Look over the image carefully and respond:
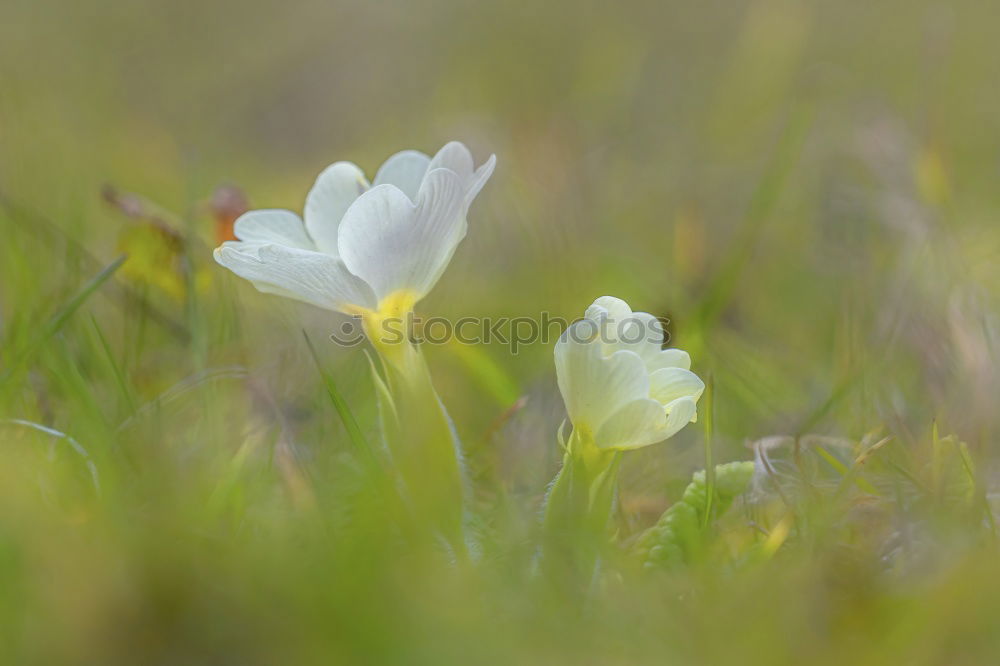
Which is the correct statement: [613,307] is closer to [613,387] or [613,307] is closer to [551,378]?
[613,387]

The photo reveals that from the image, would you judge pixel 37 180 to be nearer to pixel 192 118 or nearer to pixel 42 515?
pixel 42 515

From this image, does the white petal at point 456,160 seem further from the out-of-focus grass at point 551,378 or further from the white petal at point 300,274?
the out-of-focus grass at point 551,378

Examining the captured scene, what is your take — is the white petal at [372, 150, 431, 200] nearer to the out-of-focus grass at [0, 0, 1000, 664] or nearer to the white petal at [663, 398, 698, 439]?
the out-of-focus grass at [0, 0, 1000, 664]

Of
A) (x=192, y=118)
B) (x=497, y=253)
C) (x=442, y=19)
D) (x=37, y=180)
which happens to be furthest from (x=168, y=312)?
(x=442, y=19)

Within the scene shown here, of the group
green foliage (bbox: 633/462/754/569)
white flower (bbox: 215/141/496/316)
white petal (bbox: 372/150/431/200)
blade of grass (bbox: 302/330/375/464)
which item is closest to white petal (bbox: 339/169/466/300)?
white flower (bbox: 215/141/496/316)

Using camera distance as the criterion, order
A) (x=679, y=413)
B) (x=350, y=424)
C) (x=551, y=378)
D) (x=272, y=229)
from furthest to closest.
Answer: (x=551, y=378), (x=272, y=229), (x=350, y=424), (x=679, y=413)

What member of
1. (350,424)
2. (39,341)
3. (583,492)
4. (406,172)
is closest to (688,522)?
(583,492)
